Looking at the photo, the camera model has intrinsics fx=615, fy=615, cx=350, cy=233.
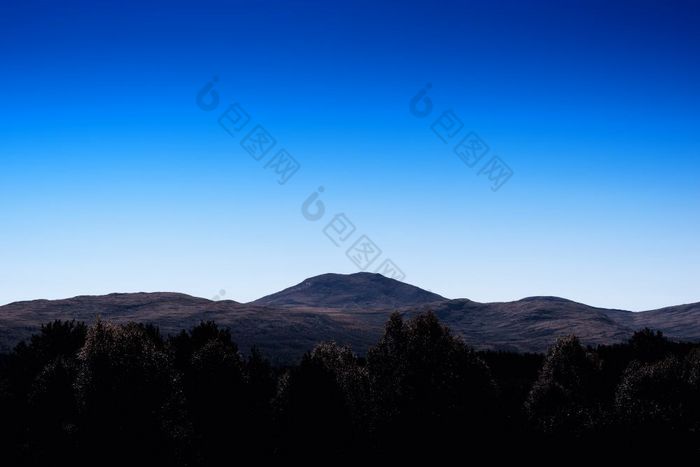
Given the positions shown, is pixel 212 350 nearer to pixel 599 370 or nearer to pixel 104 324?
pixel 104 324

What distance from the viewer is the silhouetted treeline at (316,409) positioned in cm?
5422

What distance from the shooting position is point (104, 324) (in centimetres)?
5741

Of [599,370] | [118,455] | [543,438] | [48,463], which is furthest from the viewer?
[599,370]

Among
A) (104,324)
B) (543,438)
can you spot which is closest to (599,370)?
(543,438)

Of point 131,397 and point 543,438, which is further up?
point 131,397

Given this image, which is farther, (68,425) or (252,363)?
(252,363)

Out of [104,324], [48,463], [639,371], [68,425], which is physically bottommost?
[48,463]

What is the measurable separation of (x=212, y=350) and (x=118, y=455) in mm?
18061

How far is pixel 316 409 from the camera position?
6209 centimetres

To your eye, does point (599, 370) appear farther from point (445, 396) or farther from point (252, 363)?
point (252, 363)

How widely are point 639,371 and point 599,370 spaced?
9.68 metres

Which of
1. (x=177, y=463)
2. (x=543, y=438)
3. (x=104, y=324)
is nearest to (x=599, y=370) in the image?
(x=543, y=438)

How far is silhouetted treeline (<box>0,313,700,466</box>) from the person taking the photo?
178 feet

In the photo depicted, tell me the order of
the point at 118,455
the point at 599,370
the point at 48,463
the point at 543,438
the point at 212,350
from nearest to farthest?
the point at 118,455 < the point at 48,463 < the point at 543,438 < the point at 212,350 < the point at 599,370
